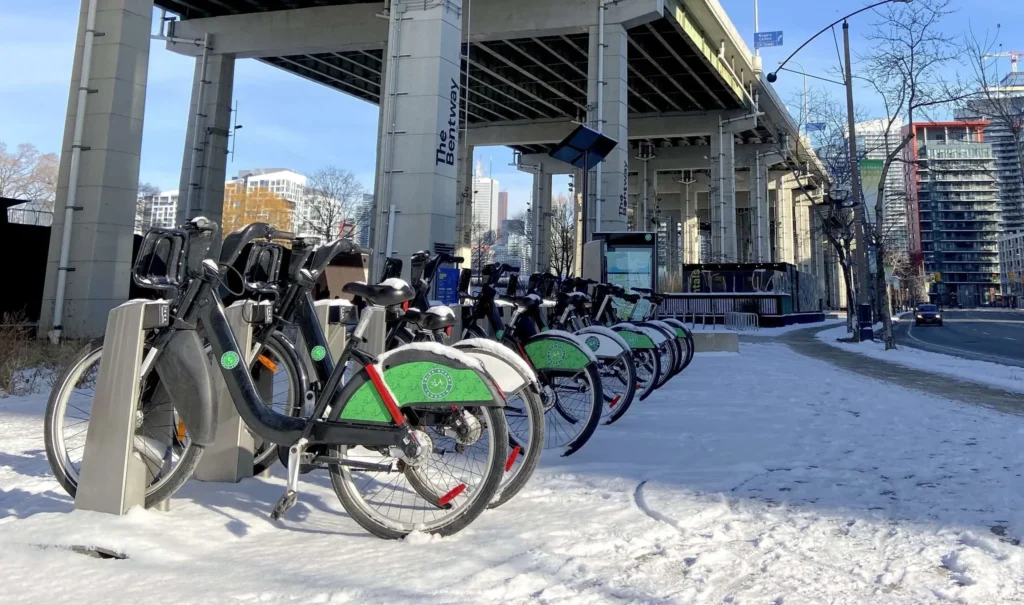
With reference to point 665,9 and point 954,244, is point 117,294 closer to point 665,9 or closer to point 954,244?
point 665,9

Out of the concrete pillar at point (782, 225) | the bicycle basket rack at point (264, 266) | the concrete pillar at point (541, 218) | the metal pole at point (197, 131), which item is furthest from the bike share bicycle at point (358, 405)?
the concrete pillar at point (782, 225)

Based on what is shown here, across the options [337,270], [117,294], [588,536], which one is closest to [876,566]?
[588,536]

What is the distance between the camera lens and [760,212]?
46531mm

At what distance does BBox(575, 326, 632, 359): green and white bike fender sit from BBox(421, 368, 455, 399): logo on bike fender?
287 centimetres

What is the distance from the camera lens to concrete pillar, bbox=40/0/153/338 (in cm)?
1260

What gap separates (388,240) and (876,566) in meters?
13.8

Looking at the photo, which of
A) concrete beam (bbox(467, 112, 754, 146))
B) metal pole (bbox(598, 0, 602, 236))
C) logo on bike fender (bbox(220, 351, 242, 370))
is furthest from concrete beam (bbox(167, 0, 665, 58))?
logo on bike fender (bbox(220, 351, 242, 370))

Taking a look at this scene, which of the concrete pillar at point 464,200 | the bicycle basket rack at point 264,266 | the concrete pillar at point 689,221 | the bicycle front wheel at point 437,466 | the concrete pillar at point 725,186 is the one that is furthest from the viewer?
the concrete pillar at point 689,221

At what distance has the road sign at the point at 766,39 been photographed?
3716cm

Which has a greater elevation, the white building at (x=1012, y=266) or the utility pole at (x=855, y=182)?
the white building at (x=1012, y=266)

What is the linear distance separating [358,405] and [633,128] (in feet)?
135

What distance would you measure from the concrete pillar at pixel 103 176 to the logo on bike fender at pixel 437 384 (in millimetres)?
12146

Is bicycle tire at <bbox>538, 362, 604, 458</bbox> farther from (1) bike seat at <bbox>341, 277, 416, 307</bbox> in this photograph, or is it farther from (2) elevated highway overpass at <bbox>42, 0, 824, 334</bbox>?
(2) elevated highway overpass at <bbox>42, 0, 824, 334</bbox>

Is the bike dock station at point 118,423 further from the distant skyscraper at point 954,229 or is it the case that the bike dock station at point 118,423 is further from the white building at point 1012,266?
the white building at point 1012,266
